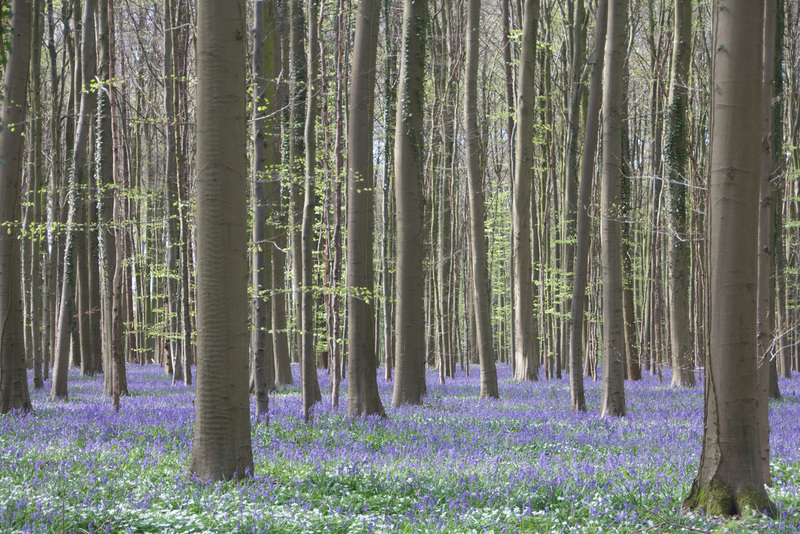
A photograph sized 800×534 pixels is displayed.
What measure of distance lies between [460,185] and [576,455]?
907 inches

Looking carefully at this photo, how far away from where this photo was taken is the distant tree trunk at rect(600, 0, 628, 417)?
11688 mm

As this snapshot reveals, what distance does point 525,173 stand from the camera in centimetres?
1875

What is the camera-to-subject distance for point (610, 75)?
11.8 metres

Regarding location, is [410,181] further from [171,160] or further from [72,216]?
[171,160]

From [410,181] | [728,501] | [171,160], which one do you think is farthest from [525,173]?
[728,501]

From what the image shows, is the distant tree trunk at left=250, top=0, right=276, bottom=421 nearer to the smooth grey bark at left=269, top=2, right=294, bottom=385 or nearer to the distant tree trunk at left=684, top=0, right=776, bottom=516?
the smooth grey bark at left=269, top=2, right=294, bottom=385

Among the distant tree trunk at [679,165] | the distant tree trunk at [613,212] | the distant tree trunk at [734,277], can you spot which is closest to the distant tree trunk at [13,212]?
the distant tree trunk at [613,212]

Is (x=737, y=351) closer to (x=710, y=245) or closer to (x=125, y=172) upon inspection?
(x=710, y=245)

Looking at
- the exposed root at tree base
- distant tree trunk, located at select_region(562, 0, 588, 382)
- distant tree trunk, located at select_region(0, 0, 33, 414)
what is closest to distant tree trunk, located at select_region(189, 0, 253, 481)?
the exposed root at tree base

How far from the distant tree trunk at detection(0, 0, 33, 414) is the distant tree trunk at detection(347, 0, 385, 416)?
5516mm

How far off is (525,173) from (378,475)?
13.7 m

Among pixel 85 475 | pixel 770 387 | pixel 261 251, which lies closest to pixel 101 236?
pixel 261 251

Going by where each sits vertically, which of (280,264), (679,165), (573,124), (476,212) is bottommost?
(280,264)

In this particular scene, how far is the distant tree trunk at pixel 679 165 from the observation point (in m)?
16.7
